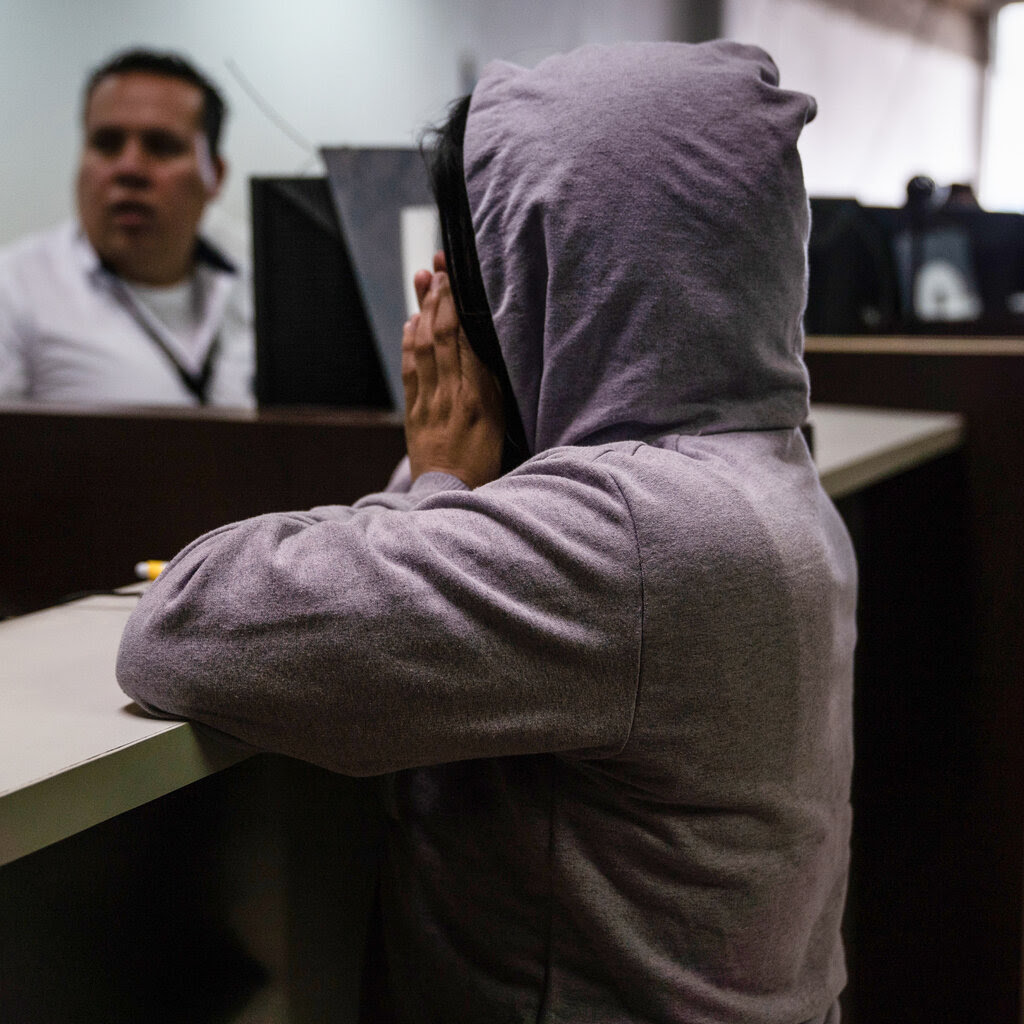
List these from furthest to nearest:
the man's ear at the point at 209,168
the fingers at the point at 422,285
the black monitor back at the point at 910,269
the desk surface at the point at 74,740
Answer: the man's ear at the point at 209,168 < the black monitor back at the point at 910,269 < the fingers at the point at 422,285 < the desk surface at the point at 74,740

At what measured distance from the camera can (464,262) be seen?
76cm

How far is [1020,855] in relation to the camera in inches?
58.1

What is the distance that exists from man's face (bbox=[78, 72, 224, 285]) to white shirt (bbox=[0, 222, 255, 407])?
0.07 meters

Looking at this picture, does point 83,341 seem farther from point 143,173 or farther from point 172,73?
point 172,73

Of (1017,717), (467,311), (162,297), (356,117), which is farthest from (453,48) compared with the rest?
(467,311)

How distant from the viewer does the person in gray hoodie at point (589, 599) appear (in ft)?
1.89

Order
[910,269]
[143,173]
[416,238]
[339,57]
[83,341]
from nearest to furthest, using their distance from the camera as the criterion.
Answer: [416,238], [910,269], [83,341], [143,173], [339,57]

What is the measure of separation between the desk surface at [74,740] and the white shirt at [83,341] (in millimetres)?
1930

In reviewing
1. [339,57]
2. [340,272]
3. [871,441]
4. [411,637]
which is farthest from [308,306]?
[339,57]

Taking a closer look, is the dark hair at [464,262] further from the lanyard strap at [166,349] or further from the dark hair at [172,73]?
the dark hair at [172,73]

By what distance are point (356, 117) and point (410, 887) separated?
2.91 metres

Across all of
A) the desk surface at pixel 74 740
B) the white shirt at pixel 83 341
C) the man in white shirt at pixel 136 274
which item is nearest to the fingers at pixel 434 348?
the desk surface at pixel 74 740

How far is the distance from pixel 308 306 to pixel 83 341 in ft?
5.01

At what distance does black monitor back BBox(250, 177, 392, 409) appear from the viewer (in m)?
1.32
